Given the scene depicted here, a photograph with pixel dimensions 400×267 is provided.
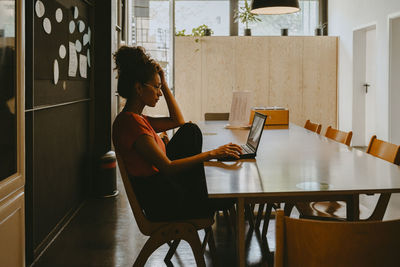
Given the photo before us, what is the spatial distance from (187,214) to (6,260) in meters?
0.87

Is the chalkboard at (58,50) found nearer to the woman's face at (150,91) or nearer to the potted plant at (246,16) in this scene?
the woman's face at (150,91)

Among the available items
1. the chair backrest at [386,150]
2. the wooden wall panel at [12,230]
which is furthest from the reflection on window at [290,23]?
the wooden wall panel at [12,230]

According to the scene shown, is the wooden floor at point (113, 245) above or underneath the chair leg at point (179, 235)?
underneath

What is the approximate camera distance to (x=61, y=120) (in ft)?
11.9

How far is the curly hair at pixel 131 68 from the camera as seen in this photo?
7.27ft

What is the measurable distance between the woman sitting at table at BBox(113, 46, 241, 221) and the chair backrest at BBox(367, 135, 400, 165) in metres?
1.01

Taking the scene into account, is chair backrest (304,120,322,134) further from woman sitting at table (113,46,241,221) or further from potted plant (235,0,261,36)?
potted plant (235,0,261,36)

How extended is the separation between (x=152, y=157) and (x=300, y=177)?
0.72 m

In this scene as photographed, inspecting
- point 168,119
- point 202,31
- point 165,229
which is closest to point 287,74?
point 202,31

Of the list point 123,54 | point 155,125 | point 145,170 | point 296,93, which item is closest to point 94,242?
point 155,125

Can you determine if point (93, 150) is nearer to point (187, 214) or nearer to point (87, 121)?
point (87, 121)

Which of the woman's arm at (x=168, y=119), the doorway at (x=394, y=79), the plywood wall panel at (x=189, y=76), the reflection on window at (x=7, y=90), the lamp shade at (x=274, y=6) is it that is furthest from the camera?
the plywood wall panel at (x=189, y=76)

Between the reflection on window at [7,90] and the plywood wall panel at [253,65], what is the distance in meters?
6.88

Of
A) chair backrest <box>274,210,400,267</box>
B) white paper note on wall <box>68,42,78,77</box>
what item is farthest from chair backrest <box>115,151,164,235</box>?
white paper note on wall <box>68,42,78,77</box>
